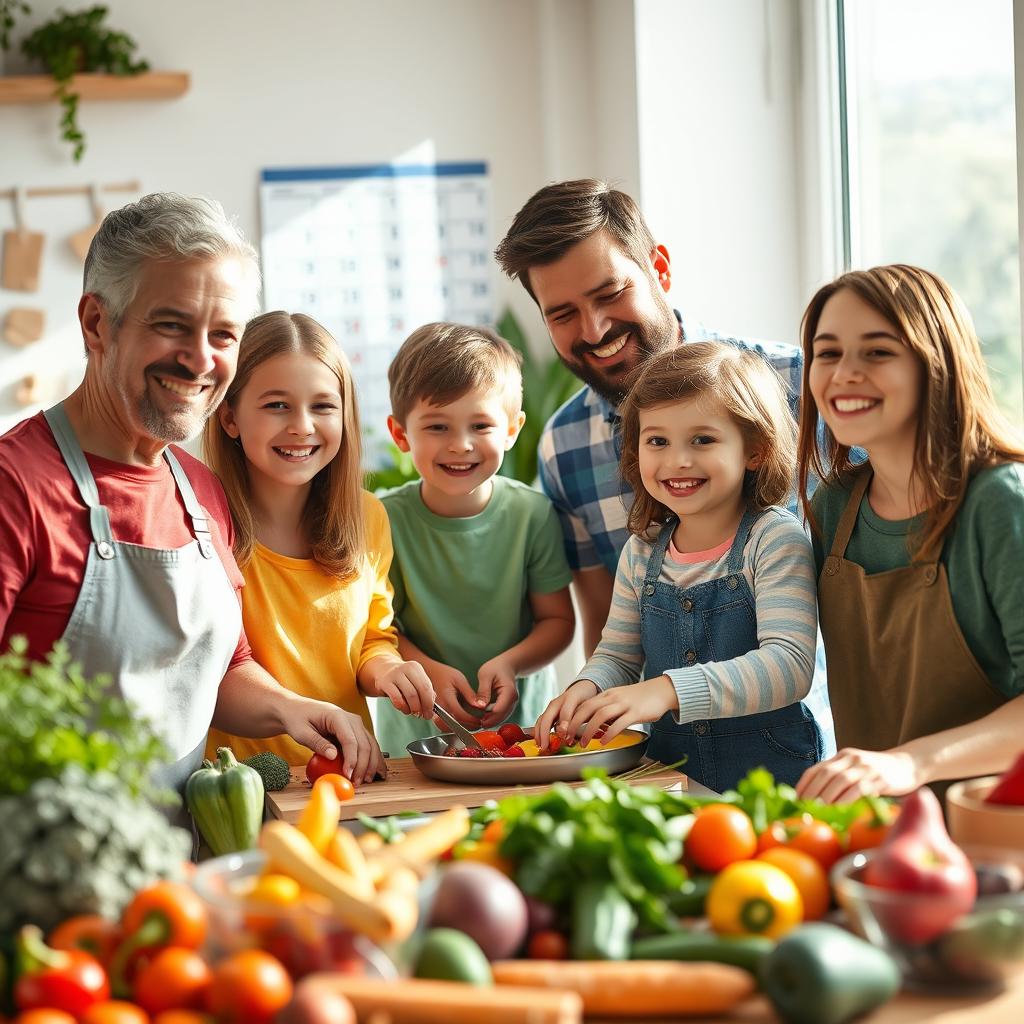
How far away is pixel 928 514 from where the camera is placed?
5.32 ft

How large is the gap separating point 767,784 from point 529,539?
125 centimetres

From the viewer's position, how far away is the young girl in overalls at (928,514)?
1561mm

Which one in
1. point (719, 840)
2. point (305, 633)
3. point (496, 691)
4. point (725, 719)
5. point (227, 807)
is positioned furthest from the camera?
point (496, 691)

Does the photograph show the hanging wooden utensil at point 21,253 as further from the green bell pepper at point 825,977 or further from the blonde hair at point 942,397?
the green bell pepper at point 825,977

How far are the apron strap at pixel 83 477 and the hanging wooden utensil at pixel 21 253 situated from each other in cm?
213

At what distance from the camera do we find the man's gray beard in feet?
5.62

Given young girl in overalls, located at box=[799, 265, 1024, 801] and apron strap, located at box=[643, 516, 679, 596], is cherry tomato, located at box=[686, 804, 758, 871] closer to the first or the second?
young girl in overalls, located at box=[799, 265, 1024, 801]

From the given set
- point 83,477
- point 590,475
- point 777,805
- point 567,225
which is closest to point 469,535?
point 590,475

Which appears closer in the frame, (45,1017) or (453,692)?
(45,1017)

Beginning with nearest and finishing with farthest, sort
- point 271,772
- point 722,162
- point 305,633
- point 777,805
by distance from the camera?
point 777,805 < point 271,772 < point 305,633 < point 722,162

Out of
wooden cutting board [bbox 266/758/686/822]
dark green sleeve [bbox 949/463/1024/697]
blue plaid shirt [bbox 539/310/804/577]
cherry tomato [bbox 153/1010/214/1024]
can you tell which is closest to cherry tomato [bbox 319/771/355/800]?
wooden cutting board [bbox 266/758/686/822]

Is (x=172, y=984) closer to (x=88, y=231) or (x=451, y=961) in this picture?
(x=451, y=961)

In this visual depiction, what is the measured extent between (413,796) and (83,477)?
2.02 ft

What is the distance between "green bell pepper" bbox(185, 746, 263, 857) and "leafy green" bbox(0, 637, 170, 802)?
0.45 meters
